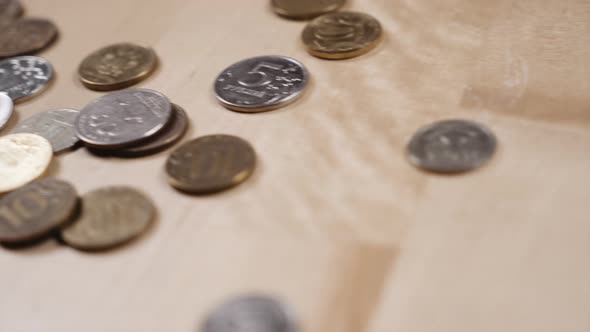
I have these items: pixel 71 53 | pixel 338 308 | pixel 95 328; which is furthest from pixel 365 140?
pixel 71 53

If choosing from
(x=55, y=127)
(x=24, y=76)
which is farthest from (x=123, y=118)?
(x=24, y=76)

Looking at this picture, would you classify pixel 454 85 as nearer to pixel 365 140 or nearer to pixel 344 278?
pixel 365 140

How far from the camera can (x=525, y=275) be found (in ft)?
2.28

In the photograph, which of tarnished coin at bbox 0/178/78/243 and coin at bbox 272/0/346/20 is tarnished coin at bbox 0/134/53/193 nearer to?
tarnished coin at bbox 0/178/78/243

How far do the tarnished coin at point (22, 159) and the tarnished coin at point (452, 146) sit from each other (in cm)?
53

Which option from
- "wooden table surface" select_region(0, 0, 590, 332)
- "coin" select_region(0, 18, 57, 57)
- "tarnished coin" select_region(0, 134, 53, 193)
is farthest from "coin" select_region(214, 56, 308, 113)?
"coin" select_region(0, 18, 57, 57)

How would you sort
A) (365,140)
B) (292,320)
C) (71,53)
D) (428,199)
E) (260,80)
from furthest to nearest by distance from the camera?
(71,53)
(260,80)
(365,140)
(428,199)
(292,320)

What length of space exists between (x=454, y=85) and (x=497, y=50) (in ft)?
0.40

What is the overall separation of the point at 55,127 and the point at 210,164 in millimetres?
298

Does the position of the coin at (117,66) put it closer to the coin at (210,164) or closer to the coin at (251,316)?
the coin at (210,164)

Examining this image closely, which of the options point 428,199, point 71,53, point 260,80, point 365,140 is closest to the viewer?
point 428,199

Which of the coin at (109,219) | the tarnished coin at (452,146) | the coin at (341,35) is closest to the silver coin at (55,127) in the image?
the coin at (109,219)

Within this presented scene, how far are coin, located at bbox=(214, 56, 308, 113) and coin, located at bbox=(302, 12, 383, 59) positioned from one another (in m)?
0.06

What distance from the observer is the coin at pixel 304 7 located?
1.18 metres
